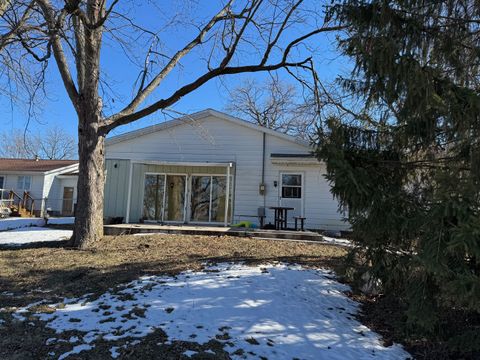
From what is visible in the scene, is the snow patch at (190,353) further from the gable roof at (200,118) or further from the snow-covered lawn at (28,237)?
the gable roof at (200,118)

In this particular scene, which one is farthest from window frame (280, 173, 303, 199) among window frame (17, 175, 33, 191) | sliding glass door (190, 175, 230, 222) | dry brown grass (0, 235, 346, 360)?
window frame (17, 175, 33, 191)

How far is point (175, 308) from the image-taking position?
5.00m

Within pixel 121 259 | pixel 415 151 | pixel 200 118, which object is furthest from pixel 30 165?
pixel 415 151

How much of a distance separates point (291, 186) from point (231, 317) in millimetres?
10698

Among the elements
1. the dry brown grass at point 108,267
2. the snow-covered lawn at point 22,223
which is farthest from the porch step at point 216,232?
the snow-covered lawn at point 22,223

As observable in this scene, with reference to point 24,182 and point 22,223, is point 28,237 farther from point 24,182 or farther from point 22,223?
point 24,182

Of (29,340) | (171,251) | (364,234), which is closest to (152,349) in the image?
(29,340)

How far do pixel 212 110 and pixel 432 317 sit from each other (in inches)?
514

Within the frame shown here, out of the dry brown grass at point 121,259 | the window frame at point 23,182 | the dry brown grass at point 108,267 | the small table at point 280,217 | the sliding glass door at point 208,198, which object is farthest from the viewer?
the window frame at point 23,182

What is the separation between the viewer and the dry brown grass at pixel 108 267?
391 centimetres

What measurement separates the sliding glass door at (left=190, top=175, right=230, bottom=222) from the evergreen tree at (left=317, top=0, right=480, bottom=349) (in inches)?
429

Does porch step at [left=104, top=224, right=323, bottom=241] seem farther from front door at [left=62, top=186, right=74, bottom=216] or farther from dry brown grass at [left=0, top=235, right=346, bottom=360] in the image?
front door at [left=62, top=186, right=74, bottom=216]

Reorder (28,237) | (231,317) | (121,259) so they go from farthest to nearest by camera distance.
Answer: (28,237) → (121,259) → (231,317)

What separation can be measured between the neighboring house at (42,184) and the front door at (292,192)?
17.3 metres
